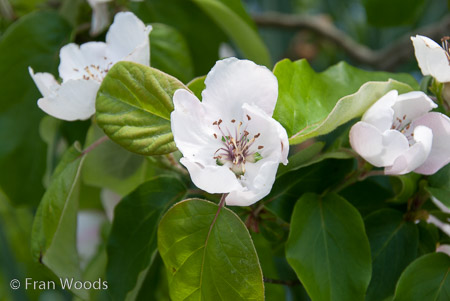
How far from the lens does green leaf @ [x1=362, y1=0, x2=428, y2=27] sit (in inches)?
27.8

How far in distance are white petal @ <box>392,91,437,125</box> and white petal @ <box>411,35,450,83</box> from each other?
3 cm

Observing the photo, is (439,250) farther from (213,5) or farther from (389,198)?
(213,5)

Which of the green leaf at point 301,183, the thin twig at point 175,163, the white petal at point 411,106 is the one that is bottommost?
the thin twig at point 175,163

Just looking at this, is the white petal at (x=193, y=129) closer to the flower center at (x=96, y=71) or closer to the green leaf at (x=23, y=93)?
the flower center at (x=96, y=71)

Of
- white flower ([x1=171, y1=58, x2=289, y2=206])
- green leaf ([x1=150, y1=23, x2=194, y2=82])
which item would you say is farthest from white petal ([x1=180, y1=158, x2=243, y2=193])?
green leaf ([x1=150, y1=23, x2=194, y2=82])

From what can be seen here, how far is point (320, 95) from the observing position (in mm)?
412

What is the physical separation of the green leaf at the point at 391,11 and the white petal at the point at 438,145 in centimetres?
37

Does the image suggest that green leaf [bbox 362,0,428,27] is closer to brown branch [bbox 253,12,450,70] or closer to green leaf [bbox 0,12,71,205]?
brown branch [bbox 253,12,450,70]

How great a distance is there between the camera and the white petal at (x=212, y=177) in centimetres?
32

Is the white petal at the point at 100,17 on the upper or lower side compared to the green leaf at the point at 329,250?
upper

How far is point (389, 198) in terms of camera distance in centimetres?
47

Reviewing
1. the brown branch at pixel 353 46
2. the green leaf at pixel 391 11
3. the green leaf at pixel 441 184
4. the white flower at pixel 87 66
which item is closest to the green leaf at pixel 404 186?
the green leaf at pixel 441 184

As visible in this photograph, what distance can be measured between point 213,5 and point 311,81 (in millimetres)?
190

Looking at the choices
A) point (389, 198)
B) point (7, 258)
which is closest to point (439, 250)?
point (389, 198)
